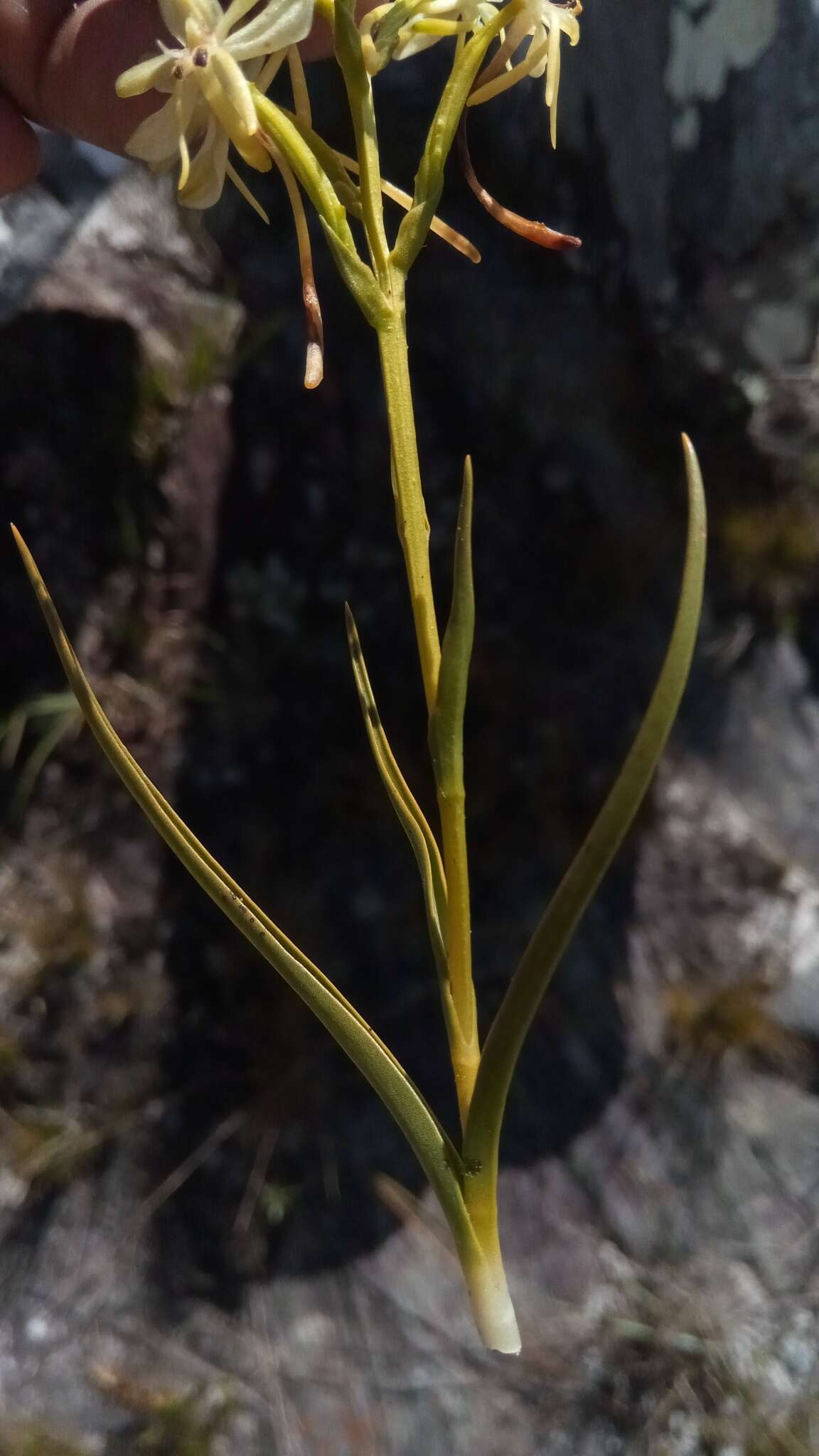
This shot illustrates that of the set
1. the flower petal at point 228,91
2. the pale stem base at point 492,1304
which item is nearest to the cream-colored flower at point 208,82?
the flower petal at point 228,91

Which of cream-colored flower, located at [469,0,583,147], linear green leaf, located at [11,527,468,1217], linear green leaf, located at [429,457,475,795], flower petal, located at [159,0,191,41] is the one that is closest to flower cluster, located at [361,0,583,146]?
cream-colored flower, located at [469,0,583,147]

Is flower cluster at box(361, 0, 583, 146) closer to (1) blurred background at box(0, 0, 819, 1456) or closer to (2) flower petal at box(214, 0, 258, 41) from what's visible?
(2) flower petal at box(214, 0, 258, 41)

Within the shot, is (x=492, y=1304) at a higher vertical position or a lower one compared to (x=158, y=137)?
lower

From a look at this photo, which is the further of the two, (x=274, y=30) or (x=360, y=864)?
(x=360, y=864)

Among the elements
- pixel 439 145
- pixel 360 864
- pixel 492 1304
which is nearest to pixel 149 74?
pixel 439 145

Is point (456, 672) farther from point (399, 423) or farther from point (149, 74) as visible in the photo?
point (149, 74)

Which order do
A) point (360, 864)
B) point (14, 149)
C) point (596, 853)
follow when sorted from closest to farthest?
point (596, 853) → point (14, 149) → point (360, 864)
